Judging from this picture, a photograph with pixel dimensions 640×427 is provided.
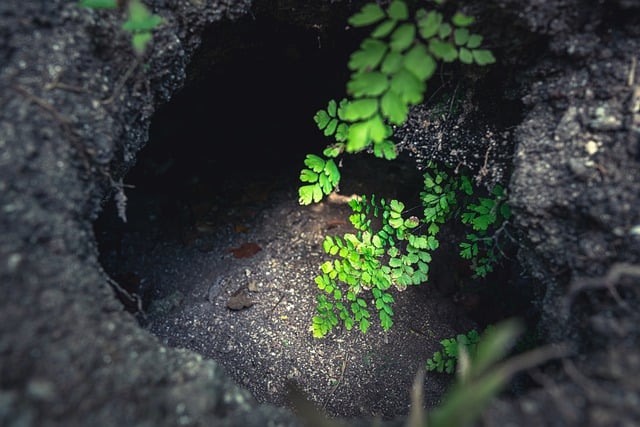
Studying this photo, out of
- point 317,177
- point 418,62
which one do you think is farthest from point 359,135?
point 317,177

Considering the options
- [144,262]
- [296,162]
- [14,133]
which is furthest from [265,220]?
[14,133]

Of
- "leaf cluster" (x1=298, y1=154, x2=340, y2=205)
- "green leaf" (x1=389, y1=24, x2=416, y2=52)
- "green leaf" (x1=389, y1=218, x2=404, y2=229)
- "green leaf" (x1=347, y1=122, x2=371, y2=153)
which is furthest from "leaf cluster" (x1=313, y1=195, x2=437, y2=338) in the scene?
"green leaf" (x1=389, y1=24, x2=416, y2=52)

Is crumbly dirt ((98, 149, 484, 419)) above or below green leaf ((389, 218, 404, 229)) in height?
below

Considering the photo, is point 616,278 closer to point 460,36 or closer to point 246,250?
point 460,36

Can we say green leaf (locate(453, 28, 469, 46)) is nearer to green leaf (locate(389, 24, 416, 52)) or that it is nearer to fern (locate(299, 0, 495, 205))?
fern (locate(299, 0, 495, 205))

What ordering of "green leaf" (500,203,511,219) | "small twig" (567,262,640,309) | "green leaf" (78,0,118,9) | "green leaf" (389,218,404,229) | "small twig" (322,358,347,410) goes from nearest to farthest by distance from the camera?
"small twig" (567,262,640,309) → "green leaf" (78,0,118,9) → "green leaf" (500,203,511,219) → "green leaf" (389,218,404,229) → "small twig" (322,358,347,410)

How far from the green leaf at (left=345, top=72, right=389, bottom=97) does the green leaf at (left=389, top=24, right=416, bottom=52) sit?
0.10 meters

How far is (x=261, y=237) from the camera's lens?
292cm

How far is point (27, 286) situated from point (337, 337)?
1.58 m

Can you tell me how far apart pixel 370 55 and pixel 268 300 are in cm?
163

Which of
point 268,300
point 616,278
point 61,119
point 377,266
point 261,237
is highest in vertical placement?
point 61,119

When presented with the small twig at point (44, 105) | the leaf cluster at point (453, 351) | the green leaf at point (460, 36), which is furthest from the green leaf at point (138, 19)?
the leaf cluster at point (453, 351)

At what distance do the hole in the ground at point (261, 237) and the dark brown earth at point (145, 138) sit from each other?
11 cm

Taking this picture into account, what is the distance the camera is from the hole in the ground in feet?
7.45
